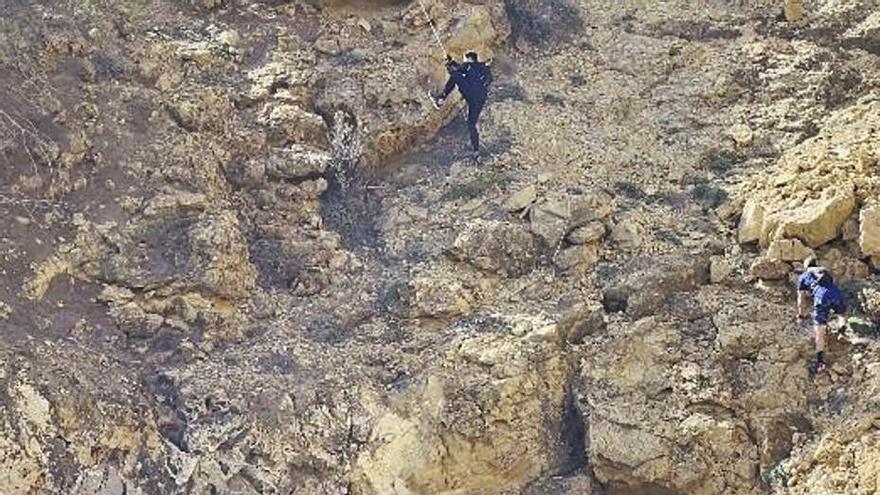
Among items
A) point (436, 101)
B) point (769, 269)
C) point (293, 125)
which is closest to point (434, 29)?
point (436, 101)

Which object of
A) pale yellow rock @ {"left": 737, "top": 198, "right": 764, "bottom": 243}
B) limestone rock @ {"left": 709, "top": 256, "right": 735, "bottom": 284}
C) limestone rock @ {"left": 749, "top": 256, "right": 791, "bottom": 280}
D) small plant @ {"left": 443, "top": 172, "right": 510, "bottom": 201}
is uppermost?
pale yellow rock @ {"left": 737, "top": 198, "right": 764, "bottom": 243}

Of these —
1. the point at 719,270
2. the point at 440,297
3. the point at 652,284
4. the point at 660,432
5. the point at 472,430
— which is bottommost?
the point at 472,430

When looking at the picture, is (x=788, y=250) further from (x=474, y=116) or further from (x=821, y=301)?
(x=474, y=116)

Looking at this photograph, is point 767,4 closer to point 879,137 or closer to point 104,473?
point 879,137

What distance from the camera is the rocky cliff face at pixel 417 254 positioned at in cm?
798

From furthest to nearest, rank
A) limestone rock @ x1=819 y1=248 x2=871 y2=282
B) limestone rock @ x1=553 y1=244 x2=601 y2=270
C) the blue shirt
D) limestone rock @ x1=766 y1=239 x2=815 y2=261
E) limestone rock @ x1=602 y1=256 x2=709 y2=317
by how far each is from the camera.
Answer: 1. limestone rock @ x1=553 y1=244 x2=601 y2=270
2. limestone rock @ x1=602 y1=256 x2=709 y2=317
3. limestone rock @ x1=766 y1=239 x2=815 y2=261
4. limestone rock @ x1=819 y1=248 x2=871 y2=282
5. the blue shirt

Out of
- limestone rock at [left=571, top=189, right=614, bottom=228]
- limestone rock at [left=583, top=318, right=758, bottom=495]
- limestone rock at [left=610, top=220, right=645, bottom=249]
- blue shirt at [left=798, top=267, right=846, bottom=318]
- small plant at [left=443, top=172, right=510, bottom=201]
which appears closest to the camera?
limestone rock at [left=583, top=318, right=758, bottom=495]

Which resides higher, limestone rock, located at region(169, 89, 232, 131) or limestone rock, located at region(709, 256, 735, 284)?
limestone rock, located at region(169, 89, 232, 131)

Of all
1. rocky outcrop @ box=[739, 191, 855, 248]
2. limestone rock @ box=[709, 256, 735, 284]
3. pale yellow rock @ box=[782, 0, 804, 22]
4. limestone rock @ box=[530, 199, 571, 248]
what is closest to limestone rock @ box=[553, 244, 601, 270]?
limestone rock @ box=[530, 199, 571, 248]

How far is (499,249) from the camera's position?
9414 millimetres

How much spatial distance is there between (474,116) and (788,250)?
3293 millimetres

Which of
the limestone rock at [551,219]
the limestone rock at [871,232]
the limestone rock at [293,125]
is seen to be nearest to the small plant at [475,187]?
the limestone rock at [551,219]

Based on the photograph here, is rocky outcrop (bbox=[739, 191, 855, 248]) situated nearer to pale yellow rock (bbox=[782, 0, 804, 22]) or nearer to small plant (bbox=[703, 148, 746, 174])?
small plant (bbox=[703, 148, 746, 174])

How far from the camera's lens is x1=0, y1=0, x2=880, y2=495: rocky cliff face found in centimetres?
798
